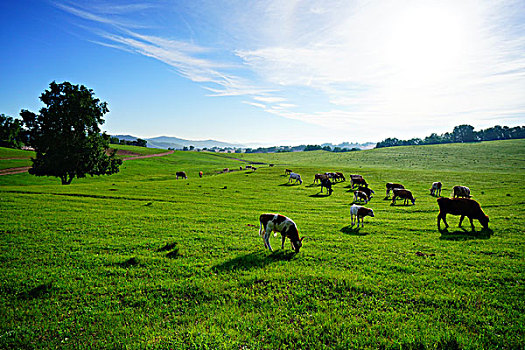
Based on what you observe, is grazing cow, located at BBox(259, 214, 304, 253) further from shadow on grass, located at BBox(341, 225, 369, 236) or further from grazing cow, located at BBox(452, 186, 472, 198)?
grazing cow, located at BBox(452, 186, 472, 198)

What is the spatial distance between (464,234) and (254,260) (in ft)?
42.9

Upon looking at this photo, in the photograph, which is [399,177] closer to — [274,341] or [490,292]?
[490,292]

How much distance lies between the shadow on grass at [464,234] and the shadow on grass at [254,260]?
31.9 feet

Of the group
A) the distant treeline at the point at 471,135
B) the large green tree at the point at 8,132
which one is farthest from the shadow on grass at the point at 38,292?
the distant treeline at the point at 471,135

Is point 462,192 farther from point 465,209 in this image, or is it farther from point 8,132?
point 8,132

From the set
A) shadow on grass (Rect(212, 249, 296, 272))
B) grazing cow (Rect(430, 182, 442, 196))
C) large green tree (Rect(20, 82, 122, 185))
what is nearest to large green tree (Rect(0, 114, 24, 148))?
large green tree (Rect(20, 82, 122, 185))

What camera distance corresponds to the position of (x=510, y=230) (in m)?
14.0

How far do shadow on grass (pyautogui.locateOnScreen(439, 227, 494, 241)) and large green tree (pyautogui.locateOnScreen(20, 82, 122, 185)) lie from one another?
47049mm

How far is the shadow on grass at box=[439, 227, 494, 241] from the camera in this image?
Answer: 13.0 metres

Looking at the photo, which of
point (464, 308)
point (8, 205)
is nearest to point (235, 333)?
point (464, 308)

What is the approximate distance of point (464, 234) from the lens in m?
13.7

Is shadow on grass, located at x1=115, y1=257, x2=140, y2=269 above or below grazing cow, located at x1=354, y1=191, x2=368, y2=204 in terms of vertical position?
below

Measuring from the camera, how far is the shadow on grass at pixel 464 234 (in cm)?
1300

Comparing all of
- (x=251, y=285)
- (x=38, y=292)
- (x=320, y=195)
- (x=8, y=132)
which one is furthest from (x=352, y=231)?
(x=8, y=132)
